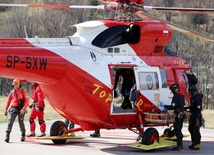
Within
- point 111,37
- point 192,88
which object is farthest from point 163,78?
point 111,37

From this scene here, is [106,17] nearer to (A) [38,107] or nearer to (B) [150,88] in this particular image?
(A) [38,107]

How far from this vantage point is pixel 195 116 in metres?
18.6

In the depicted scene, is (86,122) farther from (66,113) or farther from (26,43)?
(26,43)

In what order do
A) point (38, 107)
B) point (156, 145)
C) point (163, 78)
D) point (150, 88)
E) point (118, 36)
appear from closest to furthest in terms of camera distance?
1. point (156, 145)
2. point (118, 36)
3. point (150, 88)
4. point (163, 78)
5. point (38, 107)

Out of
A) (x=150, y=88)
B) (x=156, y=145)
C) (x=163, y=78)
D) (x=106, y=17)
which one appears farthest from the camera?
(x=106, y=17)

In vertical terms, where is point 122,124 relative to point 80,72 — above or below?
below

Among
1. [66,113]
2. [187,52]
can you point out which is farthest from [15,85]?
[187,52]

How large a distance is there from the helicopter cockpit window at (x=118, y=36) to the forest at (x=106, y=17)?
11604 mm

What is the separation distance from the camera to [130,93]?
62.6 ft

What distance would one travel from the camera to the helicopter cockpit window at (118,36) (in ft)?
60.5

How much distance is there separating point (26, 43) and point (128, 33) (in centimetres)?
325

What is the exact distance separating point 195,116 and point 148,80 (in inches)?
66.7

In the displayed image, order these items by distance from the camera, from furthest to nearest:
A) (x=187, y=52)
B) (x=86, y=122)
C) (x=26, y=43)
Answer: (x=187, y=52), (x=86, y=122), (x=26, y=43)

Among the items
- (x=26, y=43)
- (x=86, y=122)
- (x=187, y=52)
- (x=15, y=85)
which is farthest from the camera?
(x=187, y=52)
